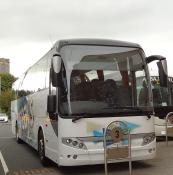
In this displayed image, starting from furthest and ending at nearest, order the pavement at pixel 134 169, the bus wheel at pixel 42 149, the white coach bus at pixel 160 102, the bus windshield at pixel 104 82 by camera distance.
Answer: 1. the white coach bus at pixel 160 102
2. the bus wheel at pixel 42 149
3. the pavement at pixel 134 169
4. the bus windshield at pixel 104 82

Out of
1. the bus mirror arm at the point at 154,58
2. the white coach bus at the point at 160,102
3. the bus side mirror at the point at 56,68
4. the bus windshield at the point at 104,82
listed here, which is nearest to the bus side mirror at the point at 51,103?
the bus windshield at the point at 104,82

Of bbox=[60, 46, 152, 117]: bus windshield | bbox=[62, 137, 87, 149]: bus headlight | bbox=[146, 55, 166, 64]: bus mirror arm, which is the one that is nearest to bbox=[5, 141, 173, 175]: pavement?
bbox=[62, 137, 87, 149]: bus headlight

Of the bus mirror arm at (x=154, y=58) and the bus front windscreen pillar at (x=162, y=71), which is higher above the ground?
the bus mirror arm at (x=154, y=58)

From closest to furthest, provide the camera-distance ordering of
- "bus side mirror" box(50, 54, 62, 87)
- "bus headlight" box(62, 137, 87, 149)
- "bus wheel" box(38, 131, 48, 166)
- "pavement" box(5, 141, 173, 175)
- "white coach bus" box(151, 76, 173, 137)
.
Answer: "bus side mirror" box(50, 54, 62, 87) → "bus headlight" box(62, 137, 87, 149) → "pavement" box(5, 141, 173, 175) → "bus wheel" box(38, 131, 48, 166) → "white coach bus" box(151, 76, 173, 137)

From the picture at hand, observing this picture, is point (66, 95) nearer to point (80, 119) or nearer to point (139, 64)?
point (80, 119)

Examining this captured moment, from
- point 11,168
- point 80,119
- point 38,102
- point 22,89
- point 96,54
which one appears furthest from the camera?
point 22,89

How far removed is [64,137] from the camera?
35.0 ft

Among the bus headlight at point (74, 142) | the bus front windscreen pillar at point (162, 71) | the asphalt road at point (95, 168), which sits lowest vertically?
the asphalt road at point (95, 168)

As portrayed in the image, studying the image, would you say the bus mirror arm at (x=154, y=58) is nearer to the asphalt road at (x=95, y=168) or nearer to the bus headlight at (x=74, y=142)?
the asphalt road at (x=95, y=168)

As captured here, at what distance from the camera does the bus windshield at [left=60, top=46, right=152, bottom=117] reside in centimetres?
1084

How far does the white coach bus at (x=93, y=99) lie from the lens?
34.9 ft

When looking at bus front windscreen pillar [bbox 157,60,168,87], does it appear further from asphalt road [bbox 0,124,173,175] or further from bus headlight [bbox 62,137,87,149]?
bus headlight [bbox 62,137,87,149]

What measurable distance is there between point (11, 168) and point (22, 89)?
739 cm

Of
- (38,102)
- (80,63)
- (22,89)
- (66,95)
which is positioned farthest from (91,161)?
(22,89)
